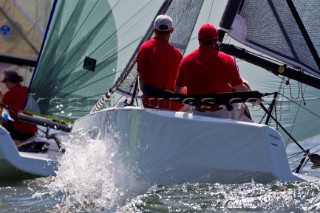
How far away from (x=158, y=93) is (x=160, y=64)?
Result: 0.44 meters

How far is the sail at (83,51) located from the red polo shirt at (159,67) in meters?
2.26

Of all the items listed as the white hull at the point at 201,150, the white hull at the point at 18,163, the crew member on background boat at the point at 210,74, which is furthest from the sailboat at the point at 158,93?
the white hull at the point at 18,163

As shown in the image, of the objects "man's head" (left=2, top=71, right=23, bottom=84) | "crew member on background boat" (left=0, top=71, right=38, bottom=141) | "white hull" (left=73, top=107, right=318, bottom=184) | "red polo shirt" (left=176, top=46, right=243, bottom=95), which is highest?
"red polo shirt" (left=176, top=46, right=243, bottom=95)

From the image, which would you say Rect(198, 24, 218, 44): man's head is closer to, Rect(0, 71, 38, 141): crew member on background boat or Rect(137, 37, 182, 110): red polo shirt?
Rect(137, 37, 182, 110): red polo shirt

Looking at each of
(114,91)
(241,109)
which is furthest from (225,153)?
(114,91)

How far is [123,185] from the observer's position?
6.18 metres

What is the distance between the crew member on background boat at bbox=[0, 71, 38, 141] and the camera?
993cm

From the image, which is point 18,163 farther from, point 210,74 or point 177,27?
point 210,74

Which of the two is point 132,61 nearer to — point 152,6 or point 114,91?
point 114,91

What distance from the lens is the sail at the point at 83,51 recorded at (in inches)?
361

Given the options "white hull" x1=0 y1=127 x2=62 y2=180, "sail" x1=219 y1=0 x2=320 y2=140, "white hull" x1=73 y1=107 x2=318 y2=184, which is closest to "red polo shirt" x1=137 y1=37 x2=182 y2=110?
"sail" x1=219 y1=0 x2=320 y2=140

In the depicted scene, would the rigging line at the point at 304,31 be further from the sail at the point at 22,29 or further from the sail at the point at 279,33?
the sail at the point at 22,29

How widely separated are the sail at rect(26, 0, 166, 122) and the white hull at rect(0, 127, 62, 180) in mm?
561

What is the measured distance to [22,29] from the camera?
11.3m
